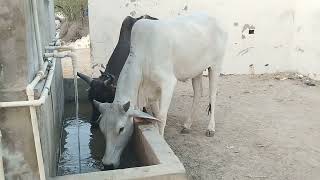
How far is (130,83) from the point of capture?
4426 mm

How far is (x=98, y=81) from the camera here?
→ 17.6 feet

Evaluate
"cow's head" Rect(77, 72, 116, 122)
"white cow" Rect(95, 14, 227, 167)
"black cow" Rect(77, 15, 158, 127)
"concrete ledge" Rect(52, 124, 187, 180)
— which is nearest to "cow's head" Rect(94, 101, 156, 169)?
"white cow" Rect(95, 14, 227, 167)

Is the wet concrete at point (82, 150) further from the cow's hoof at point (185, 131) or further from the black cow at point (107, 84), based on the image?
the cow's hoof at point (185, 131)

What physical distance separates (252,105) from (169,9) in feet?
10.4

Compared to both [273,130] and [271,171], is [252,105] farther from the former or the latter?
[271,171]

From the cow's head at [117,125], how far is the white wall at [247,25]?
4.98 m

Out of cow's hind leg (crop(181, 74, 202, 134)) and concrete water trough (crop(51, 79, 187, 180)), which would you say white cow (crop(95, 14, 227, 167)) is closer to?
cow's hind leg (crop(181, 74, 202, 134))

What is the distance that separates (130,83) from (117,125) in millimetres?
561

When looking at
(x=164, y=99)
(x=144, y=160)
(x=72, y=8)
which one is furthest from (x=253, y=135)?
(x=72, y=8)

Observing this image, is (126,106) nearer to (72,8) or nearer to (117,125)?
(117,125)

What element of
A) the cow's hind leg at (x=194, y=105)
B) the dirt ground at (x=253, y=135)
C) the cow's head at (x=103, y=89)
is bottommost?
the dirt ground at (x=253, y=135)

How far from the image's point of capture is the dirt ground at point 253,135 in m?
4.36

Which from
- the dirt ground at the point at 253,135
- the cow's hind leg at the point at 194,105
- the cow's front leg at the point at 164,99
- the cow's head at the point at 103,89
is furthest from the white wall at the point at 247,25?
the cow's front leg at the point at 164,99

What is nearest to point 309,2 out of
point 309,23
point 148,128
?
point 309,23
